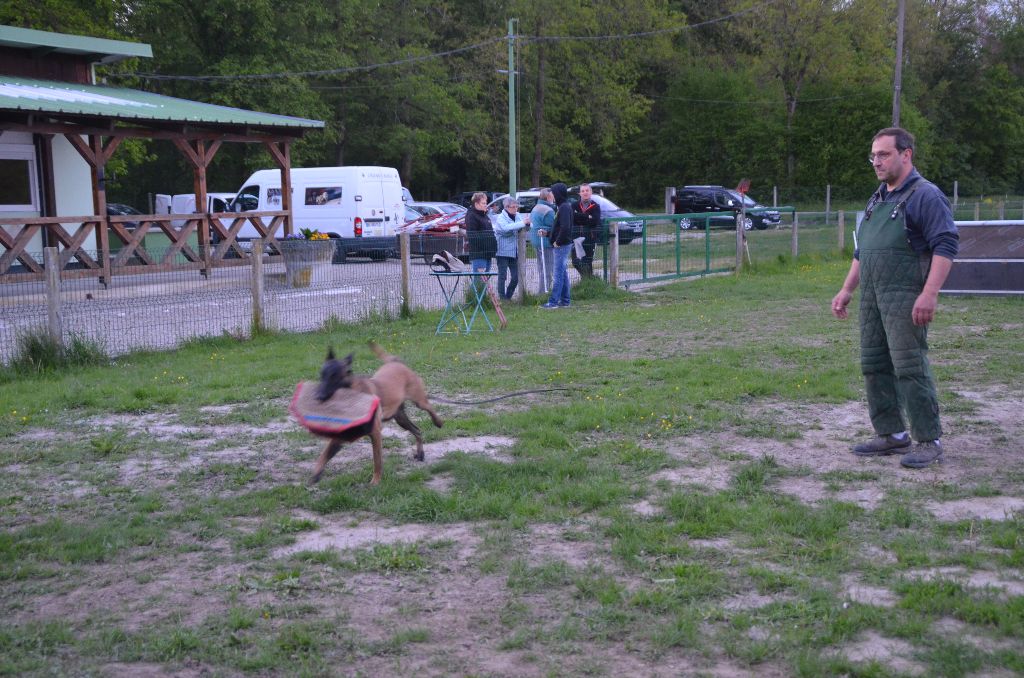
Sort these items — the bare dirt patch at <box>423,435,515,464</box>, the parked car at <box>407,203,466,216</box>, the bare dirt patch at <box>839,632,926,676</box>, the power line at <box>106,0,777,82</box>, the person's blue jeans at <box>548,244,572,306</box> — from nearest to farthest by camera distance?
the bare dirt patch at <box>839,632,926,676</box>, the bare dirt patch at <box>423,435,515,464</box>, the person's blue jeans at <box>548,244,572,306</box>, the parked car at <box>407,203,466,216</box>, the power line at <box>106,0,777,82</box>

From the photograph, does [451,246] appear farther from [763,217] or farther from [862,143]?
[862,143]

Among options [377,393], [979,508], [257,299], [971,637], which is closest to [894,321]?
[979,508]

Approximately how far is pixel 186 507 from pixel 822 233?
2136 cm

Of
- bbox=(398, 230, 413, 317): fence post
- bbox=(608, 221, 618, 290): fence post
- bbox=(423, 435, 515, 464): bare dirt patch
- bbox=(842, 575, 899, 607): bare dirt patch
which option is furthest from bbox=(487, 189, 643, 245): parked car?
bbox=(842, 575, 899, 607): bare dirt patch

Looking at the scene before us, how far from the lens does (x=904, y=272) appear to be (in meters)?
5.62

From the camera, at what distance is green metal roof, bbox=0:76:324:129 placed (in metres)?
15.2

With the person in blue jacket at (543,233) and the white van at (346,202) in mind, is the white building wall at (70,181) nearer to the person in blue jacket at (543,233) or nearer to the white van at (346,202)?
the white van at (346,202)

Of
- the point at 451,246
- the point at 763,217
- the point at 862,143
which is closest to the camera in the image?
the point at 451,246

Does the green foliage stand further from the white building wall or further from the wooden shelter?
the white building wall

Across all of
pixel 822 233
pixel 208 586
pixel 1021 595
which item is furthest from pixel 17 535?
pixel 822 233

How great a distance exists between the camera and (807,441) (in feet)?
20.8

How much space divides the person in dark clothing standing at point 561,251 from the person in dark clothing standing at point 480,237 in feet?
2.92

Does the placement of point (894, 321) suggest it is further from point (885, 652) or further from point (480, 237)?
point (480, 237)

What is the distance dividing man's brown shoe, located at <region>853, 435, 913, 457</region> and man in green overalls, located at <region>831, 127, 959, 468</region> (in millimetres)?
80
